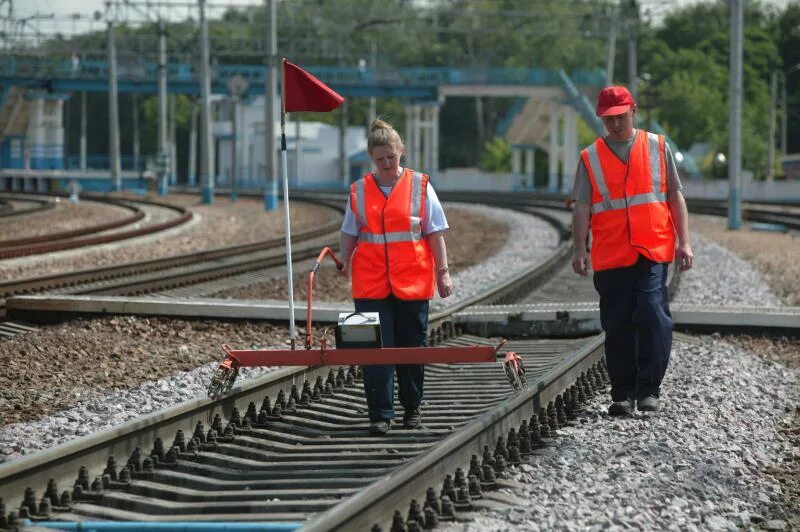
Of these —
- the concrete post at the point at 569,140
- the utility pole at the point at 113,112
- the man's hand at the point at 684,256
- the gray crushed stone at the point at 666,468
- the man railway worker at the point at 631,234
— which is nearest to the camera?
the gray crushed stone at the point at 666,468

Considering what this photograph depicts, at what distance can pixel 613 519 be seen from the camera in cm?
545

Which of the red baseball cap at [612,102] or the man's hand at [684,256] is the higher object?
the red baseball cap at [612,102]

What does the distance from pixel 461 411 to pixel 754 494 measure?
6.93 feet

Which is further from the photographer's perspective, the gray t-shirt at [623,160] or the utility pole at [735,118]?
the utility pole at [735,118]

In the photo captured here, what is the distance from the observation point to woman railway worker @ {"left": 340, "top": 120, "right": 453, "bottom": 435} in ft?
24.0

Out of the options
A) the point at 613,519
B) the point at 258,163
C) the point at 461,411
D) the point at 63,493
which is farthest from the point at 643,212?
the point at 258,163

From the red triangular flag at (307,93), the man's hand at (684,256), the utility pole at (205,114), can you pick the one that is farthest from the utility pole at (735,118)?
the red triangular flag at (307,93)

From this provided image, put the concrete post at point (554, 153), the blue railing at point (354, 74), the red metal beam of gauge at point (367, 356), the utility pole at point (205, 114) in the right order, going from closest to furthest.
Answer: the red metal beam of gauge at point (367, 356) < the utility pole at point (205, 114) < the blue railing at point (354, 74) < the concrete post at point (554, 153)

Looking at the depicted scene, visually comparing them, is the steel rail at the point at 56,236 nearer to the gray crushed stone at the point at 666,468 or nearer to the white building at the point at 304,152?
the gray crushed stone at the point at 666,468

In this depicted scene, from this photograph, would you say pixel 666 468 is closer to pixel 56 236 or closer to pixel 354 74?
pixel 56 236

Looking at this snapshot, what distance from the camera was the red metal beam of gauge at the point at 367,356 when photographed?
281 inches

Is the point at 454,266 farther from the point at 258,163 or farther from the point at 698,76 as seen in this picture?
the point at 698,76

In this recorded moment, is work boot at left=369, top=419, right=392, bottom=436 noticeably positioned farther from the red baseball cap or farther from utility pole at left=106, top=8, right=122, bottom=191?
utility pole at left=106, top=8, right=122, bottom=191

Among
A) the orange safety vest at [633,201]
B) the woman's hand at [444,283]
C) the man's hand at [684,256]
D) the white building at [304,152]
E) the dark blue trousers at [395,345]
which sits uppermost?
the orange safety vest at [633,201]
